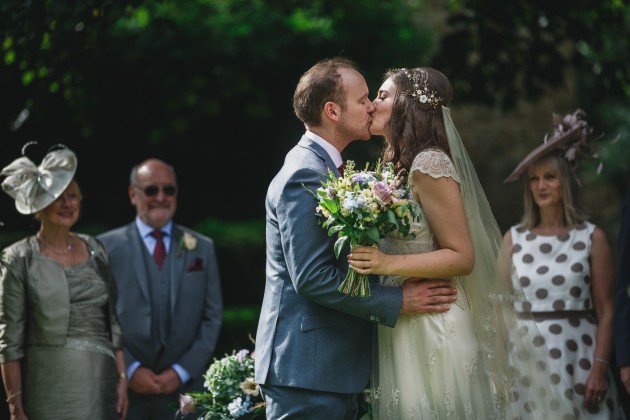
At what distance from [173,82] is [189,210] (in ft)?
5.77

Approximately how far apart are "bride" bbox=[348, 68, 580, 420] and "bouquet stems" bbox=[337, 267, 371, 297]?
63 millimetres

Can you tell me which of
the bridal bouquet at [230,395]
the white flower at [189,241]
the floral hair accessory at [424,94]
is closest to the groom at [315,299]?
the floral hair accessory at [424,94]

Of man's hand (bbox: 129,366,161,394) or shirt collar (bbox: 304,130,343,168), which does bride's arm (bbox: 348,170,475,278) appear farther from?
man's hand (bbox: 129,366,161,394)

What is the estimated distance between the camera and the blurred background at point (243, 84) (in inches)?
360

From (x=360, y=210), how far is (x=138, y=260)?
9.60 ft

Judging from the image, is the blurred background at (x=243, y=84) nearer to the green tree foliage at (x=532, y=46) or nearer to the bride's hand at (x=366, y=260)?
the green tree foliage at (x=532, y=46)

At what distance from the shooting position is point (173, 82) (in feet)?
37.1

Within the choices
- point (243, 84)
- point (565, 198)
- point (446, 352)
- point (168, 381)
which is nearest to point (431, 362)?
point (446, 352)

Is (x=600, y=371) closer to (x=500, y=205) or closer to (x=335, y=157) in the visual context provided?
(x=335, y=157)

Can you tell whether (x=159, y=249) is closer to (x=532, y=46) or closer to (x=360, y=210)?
(x=360, y=210)

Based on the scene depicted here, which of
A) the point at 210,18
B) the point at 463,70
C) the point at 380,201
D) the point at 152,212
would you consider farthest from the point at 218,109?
the point at 380,201

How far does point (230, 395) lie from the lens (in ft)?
17.3

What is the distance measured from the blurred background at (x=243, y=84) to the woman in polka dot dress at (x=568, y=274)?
238 centimetres

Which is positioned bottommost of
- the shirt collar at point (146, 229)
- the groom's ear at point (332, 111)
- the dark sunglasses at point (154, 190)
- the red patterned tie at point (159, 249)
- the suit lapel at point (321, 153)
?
the red patterned tie at point (159, 249)
